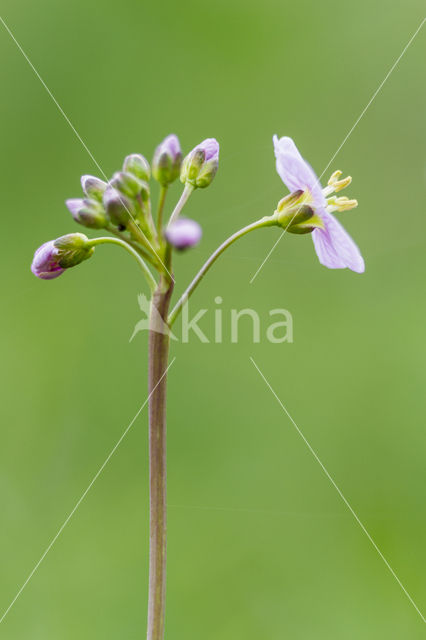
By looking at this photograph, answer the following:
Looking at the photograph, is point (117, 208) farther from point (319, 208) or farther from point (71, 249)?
point (319, 208)

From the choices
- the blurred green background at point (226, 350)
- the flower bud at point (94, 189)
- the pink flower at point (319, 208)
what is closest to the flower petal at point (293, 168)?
the pink flower at point (319, 208)

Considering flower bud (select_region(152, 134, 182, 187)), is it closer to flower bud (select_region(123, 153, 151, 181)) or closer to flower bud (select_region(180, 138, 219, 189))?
flower bud (select_region(123, 153, 151, 181))

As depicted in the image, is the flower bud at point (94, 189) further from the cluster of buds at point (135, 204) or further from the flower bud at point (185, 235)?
the flower bud at point (185, 235)

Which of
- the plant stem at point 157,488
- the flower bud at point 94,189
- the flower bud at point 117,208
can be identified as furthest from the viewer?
the flower bud at point 94,189

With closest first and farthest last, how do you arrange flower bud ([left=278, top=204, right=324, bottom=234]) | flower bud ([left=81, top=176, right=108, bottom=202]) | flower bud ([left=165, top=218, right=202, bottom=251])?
1. flower bud ([left=165, top=218, right=202, bottom=251])
2. flower bud ([left=81, top=176, right=108, bottom=202])
3. flower bud ([left=278, top=204, right=324, bottom=234])

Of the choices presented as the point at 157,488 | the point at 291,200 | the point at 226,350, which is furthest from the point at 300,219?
the point at 226,350

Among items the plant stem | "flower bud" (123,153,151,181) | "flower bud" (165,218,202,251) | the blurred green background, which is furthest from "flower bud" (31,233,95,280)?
the blurred green background

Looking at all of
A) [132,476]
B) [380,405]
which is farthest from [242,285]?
[132,476]

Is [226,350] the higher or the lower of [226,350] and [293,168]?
the lower

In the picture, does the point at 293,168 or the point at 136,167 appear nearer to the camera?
the point at 136,167
